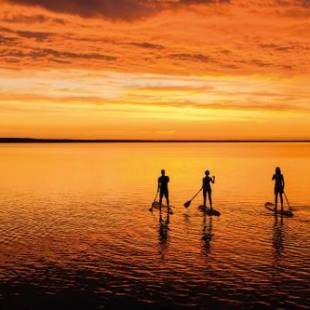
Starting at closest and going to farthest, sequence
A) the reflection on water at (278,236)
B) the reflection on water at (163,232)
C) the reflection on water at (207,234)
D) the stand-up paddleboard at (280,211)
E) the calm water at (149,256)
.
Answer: the calm water at (149,256), the reflection on water at (278,236), the reflection on water at (163,232), the reflection on water at (207,234), the stand-up paddleboard at (280,211)

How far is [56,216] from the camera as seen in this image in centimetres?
3381

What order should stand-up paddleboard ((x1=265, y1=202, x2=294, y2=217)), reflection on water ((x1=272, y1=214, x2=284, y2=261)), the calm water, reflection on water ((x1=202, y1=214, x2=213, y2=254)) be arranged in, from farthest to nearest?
stand-up paddleboard ((x1=265, y1=202, x2=294, y2=217)) → reflection on water ((x1=202, y1=214, x2=213, y2=254)) → reflection on water ((x1=272, y1=214, x2=284, y2=261)) → the calm water

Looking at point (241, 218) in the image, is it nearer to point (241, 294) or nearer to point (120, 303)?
point (241, 294)

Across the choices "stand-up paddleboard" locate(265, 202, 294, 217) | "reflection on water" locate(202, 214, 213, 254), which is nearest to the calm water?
"reflection on water" locate(202, 214, 213, 254)

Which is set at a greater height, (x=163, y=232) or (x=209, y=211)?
(x=209, y=211)

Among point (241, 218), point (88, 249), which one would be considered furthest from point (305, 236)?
point (88, 249)

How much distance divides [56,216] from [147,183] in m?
27.7

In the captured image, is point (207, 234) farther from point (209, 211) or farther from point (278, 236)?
point (209, 211)

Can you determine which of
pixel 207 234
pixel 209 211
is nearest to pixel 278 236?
pixel 207 234

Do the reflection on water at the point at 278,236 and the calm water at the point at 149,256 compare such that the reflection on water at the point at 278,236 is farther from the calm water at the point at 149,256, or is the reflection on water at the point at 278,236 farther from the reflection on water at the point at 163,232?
the reflection on water at the point at 163,232

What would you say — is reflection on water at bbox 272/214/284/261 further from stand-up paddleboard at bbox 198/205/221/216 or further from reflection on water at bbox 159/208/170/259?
reflection on water at bbox 159/208/170/259

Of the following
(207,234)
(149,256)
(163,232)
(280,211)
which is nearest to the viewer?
(149,256)

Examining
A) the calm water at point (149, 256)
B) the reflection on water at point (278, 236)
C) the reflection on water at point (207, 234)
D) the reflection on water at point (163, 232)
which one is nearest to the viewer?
the calm water at point (149, 256)

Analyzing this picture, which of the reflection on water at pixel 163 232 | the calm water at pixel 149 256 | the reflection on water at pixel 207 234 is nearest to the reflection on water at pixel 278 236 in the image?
the calm water at pixel 149 256
